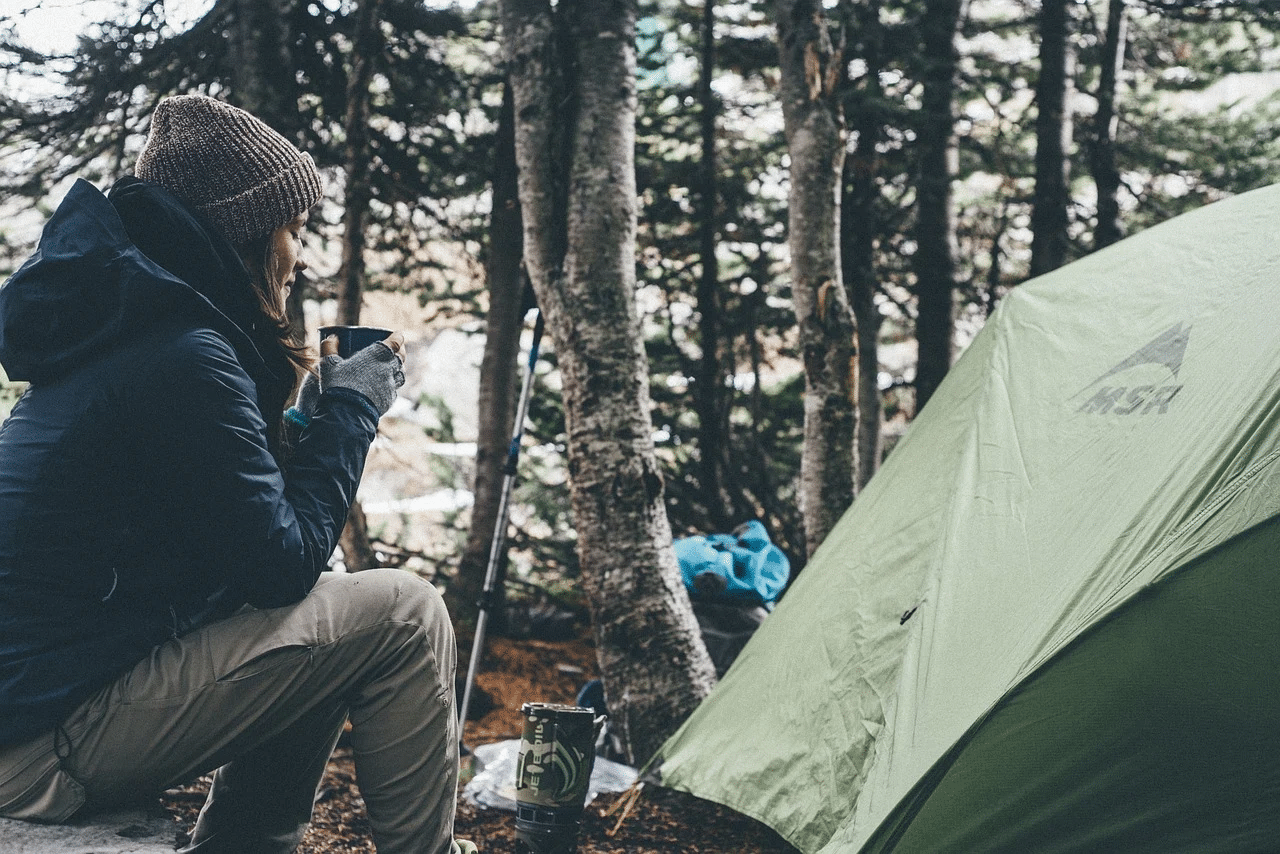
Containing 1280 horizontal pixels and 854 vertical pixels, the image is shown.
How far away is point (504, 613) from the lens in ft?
22.0

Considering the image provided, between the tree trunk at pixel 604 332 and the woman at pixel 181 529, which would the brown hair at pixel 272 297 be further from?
the tree trunk at pixel 604 332

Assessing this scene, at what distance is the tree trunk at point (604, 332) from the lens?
12.6 ft

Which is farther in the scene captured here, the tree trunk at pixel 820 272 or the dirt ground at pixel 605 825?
the tree trunk at pixel 820 272

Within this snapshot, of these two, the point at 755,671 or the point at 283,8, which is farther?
the point at 283,8

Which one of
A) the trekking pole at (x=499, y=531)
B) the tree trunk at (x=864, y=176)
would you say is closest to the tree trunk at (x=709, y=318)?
the tree trunk at (x=864, y=176)

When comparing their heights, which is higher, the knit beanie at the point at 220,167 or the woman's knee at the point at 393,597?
the knit beanie at the point at 220,167

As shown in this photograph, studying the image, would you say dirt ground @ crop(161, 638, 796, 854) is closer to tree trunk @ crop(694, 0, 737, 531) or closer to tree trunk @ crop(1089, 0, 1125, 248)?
tree trunk @ crop(694, 0, 737, 531)

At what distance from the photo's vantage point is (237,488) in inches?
69.6

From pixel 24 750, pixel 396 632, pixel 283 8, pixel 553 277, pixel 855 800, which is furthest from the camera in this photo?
pixel 283 8

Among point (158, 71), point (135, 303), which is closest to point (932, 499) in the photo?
point (135, 303)

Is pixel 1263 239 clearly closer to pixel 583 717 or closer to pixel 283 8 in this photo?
pixel 583 717

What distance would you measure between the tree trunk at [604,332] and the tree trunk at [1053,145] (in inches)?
172

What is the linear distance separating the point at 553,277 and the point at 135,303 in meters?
2.45

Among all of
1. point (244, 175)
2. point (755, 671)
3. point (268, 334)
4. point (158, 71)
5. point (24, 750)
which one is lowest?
point (755, 671)
